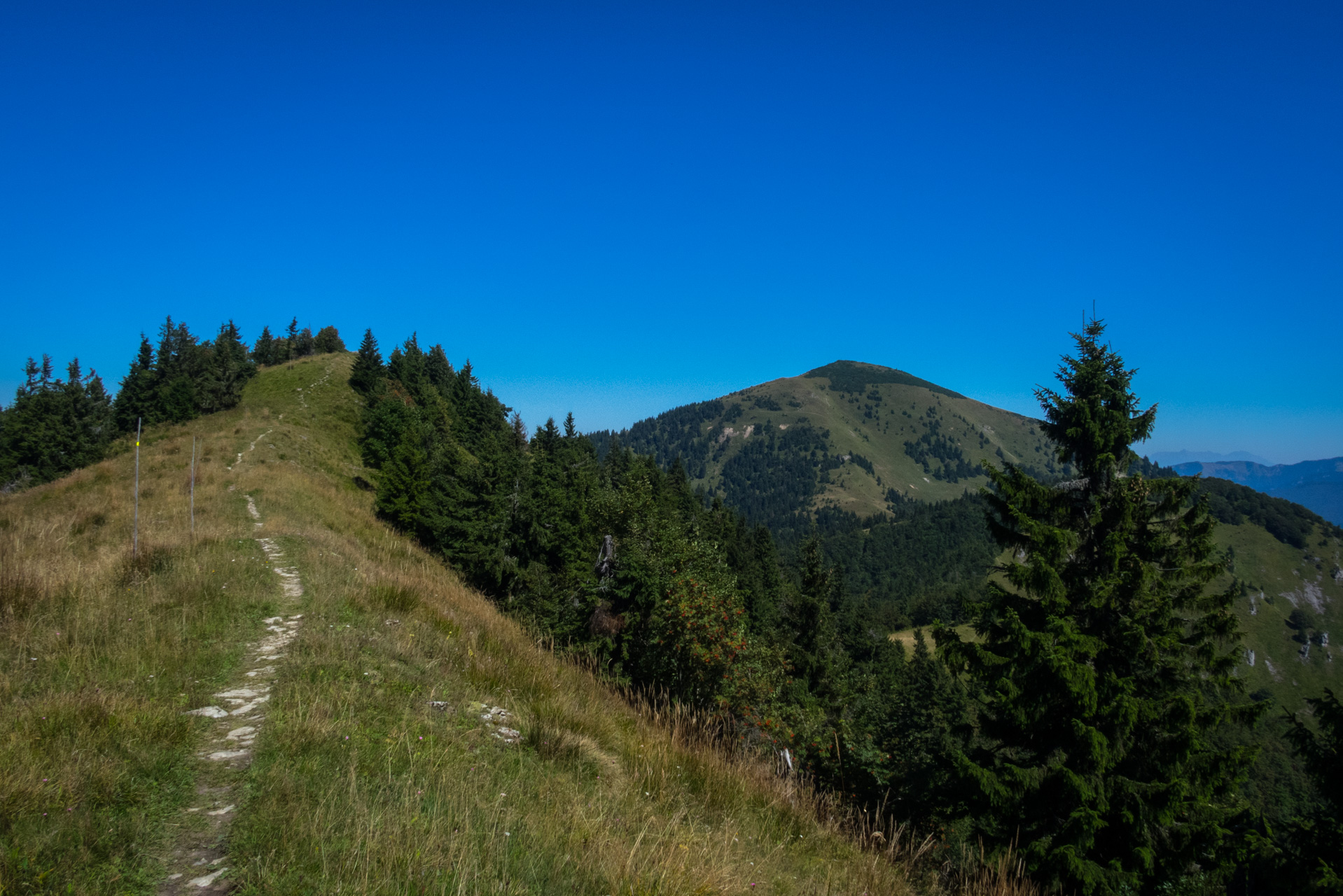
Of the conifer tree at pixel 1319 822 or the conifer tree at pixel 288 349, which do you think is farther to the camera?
the conifer tree at pixel 288 349

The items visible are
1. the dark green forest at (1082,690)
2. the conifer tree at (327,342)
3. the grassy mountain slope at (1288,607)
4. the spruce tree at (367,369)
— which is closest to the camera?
the dark green forest at (1082,690)

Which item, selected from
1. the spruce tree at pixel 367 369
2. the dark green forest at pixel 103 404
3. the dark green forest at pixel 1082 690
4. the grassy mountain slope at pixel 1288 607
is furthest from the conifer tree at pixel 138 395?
the grassy mountain slope at pixel 1288 607

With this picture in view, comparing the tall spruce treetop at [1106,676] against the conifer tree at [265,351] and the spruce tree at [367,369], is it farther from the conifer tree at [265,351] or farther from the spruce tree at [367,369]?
the conifer tree at [265,351]

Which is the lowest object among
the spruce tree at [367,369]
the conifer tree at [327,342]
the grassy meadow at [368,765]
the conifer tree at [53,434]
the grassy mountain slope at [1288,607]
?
the grassy mountain slope at [1288,607]

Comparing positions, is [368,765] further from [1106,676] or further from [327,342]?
[327,342]

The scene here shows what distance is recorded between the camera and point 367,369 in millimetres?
74250

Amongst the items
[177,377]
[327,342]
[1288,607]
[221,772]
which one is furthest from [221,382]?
[1288,607]

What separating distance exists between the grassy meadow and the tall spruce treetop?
26.1 feet

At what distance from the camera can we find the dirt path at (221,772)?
311cm

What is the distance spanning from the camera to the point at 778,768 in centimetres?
676

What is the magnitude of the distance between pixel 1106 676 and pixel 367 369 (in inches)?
3097

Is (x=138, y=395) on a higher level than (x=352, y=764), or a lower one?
higher

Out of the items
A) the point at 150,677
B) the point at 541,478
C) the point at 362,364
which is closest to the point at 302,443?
the point at 541,478

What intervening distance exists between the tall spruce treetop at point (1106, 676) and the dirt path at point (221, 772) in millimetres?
13341
